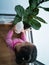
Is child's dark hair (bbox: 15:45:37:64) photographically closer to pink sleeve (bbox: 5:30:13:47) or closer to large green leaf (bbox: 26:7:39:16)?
pink sleeve (bbox: 5:30:13:47)

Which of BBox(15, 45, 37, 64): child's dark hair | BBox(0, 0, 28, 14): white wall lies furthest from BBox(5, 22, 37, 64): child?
BBox(0, 0, 28, 14): white wall

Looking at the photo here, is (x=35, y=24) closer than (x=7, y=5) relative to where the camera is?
Yes

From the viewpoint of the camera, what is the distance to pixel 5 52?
1269mm

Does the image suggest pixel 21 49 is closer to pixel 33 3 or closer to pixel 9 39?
pixel 9 39

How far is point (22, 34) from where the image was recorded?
1.29 m

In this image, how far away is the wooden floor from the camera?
1256mm

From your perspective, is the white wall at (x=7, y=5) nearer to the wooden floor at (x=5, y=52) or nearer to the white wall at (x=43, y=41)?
the wooden floor at (x=5, y=52)

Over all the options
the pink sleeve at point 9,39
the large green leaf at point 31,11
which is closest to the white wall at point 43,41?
the pink sleeve at point 9,39

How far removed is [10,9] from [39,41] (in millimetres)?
400

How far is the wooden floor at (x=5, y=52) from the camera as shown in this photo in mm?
1256

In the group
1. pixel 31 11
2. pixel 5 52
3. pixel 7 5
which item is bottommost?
pixel 5 52

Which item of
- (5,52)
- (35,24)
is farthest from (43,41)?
(35,24)

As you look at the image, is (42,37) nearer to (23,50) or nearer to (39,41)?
(39,41)

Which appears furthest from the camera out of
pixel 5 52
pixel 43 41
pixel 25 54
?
pixel 43 41
